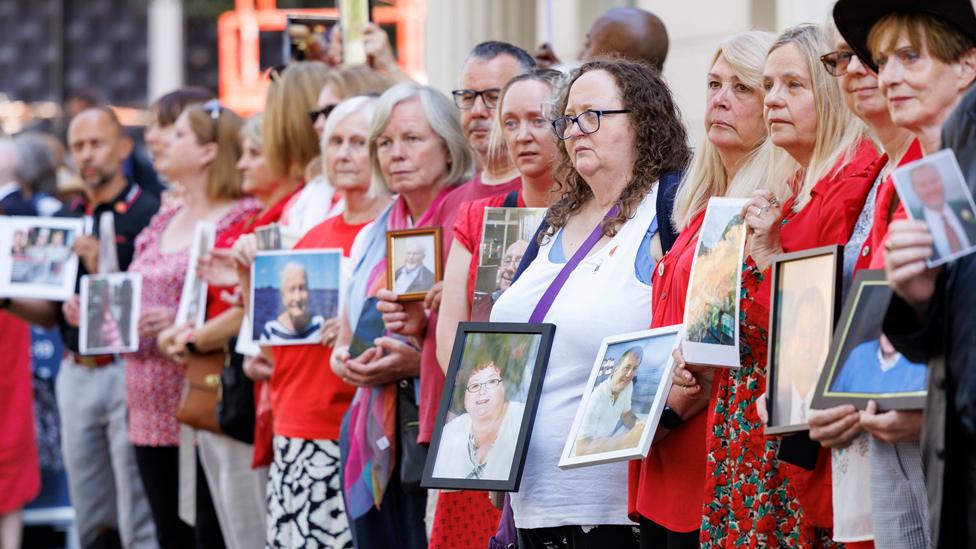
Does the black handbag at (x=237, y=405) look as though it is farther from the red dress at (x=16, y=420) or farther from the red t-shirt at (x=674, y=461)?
the red t-shirt at (x=674, y=461)

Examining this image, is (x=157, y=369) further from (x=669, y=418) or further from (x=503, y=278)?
(x=669, y=418)

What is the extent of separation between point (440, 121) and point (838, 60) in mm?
2339

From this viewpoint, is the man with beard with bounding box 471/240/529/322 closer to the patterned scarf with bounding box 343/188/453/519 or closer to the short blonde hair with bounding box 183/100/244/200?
the patterned scarf with bounding box 343/188/453/519

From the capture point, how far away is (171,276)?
23.1 ft

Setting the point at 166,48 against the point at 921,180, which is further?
the point at 166,48

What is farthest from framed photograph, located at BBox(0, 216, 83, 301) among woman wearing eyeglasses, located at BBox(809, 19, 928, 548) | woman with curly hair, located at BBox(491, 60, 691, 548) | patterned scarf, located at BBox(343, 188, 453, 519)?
woman wearing eyeglasses, located at BBox(809, 19, 928, 548)

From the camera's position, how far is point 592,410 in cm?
375

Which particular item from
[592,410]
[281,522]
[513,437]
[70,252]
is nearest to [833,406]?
[592,410]

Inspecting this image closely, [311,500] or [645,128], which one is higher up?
[645,128]

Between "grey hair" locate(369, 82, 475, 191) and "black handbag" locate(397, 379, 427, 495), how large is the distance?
78 cm

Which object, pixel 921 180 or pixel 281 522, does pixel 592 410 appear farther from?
pixel 281 522

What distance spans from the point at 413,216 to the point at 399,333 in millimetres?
574

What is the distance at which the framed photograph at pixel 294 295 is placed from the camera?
575 centimetres

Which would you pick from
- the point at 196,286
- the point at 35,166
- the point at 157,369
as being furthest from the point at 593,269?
the point at 35,166
